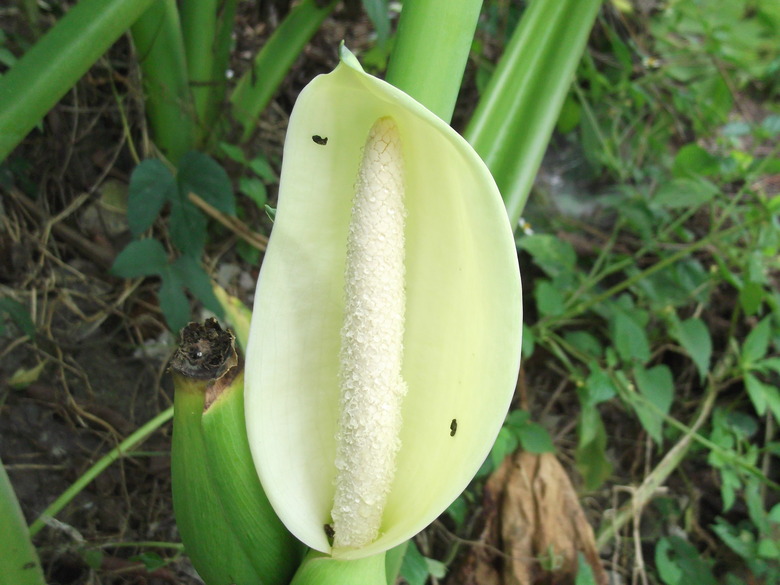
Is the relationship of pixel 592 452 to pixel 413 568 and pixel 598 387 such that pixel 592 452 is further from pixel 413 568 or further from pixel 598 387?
pixel 413 568

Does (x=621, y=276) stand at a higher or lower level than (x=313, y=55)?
lower

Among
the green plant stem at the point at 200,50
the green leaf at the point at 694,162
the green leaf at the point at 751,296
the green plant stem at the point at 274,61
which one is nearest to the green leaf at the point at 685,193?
the green leaf at the point at 694,162

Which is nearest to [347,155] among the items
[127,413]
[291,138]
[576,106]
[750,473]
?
[291,138]

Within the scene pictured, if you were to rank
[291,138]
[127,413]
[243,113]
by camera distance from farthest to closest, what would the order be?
[243,113], [127,413], [291,138]

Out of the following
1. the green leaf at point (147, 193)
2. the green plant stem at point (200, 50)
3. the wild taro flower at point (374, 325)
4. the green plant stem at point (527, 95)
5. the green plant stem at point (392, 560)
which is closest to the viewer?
the wild taro flower at point (374, 325)

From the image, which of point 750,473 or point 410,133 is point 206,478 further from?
point 750,473

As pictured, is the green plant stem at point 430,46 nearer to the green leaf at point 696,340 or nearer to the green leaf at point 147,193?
the green leaf at point 147,193
